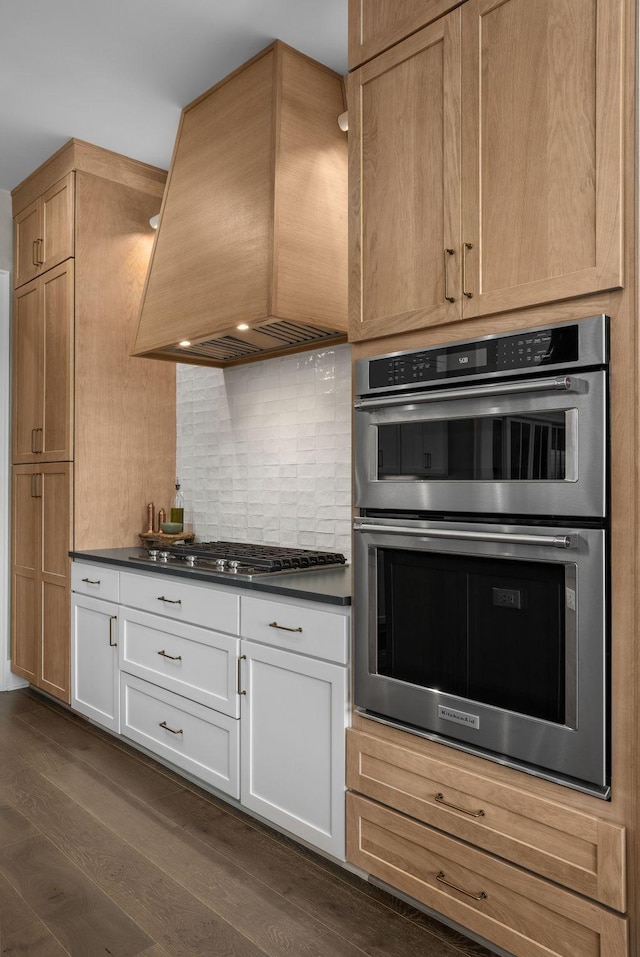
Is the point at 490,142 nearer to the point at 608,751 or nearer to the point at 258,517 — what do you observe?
the point at 608,751

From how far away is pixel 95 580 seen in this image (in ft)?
10.7

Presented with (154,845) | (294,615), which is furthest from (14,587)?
(294,615)

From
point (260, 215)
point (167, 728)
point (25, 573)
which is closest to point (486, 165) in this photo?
point (260, 215)

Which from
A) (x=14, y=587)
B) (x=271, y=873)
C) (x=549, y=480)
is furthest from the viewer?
(x=14, y=587)

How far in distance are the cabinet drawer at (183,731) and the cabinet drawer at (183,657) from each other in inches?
1.9

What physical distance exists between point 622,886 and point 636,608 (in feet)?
1.92

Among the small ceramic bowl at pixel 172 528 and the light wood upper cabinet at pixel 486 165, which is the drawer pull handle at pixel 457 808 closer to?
the light wood upper cabinet at pixel 486 165

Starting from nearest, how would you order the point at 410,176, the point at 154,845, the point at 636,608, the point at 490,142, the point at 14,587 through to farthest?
1. the point at 636,608
2. the point at 490,142
3. the point at 410,176
4. the point at 154,845
5. the point at 14,587

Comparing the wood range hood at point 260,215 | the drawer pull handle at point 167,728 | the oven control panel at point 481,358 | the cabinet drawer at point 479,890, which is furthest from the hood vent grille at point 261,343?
the cabinet drawer at point 479,890

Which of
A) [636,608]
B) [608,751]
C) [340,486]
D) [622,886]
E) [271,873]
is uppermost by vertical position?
[340,486]

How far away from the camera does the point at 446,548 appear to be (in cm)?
176

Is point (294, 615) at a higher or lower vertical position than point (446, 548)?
lower

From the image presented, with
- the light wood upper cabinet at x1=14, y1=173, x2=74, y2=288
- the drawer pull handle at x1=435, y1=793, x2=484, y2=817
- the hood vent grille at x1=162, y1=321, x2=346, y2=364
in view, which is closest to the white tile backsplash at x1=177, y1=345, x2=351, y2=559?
the hood vent grille at x1=162, y1=321, x2=346, y2=364

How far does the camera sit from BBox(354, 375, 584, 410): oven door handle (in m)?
1.51
